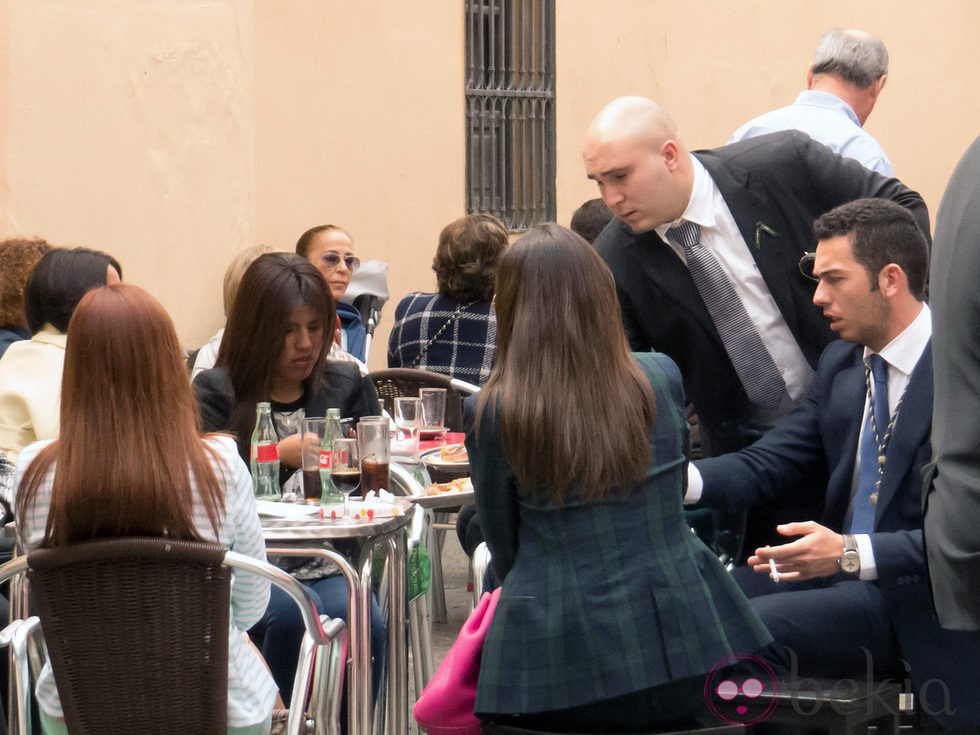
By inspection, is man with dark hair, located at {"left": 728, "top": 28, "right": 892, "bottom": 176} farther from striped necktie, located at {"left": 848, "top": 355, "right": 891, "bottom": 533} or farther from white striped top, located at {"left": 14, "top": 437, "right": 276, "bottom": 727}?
white striped top, located at {"left": 14, "top": 437, "right": 276, "bottom": 727}

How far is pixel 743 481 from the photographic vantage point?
3.70 meters

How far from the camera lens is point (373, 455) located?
4.00 m

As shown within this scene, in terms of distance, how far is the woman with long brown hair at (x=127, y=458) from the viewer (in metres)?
2.79

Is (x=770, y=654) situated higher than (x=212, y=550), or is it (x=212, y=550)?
(x=212, y=550)

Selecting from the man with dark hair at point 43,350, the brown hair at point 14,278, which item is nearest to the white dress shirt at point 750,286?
the man with dark hair at point 43,350

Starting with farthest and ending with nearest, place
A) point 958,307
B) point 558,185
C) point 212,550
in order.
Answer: point 558,185, point 212,550, point 958,307

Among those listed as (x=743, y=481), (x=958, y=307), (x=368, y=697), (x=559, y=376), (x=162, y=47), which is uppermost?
(x=162, y=47)

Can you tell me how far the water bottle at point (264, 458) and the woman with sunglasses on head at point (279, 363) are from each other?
0.15 metres

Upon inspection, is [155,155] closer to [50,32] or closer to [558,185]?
[50,32]

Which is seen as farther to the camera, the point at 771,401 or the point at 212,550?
the point at 771,401

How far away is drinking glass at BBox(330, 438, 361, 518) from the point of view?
3.95 metres

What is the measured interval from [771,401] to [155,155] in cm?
388

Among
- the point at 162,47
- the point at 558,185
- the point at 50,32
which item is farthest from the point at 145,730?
the point at 558,185

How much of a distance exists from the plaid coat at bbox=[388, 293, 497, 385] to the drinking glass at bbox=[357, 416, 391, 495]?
2.03m
